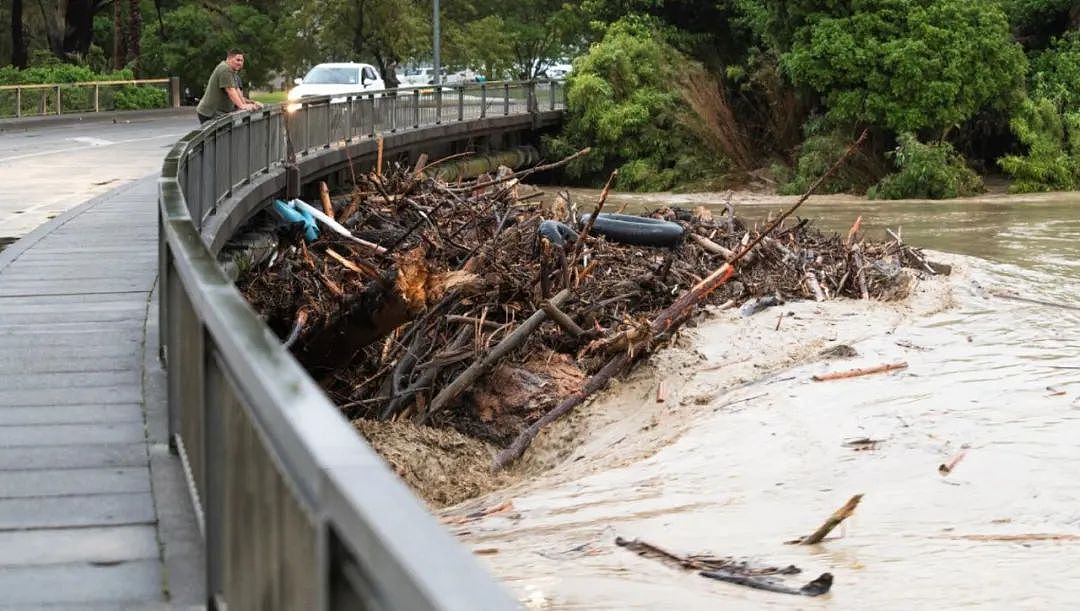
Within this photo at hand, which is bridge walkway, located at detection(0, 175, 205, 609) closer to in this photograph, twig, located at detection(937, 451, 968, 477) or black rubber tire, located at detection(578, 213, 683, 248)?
twig, located at detection(937, 451, 968, 477)

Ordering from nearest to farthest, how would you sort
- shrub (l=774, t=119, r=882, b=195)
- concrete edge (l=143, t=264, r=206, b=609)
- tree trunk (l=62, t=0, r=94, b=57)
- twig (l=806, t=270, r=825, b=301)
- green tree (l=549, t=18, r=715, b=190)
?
concrete edge (l=143, t=264, r=206, b=609) → twig (l=806, t=270, r=825, b=301) → shrub (l=774, t=119, r=882, b=195) → green tree (l=549, t=18, r=715, b=190) → tree trunk (l=62, t=0, r=94, b=57)

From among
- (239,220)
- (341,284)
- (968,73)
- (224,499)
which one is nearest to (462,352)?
(341,284)

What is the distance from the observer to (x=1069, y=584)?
739 cm

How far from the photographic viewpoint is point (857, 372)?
12.6 meters

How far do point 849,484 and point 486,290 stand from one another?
5283 millimetres

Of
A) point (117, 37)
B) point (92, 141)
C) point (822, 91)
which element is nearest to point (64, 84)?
point (92, 141)

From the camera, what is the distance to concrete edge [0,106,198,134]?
36.5 meters

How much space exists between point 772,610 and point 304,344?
238 inches

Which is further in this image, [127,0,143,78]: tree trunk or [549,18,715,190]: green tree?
[127,0,143,78]: tree trunk

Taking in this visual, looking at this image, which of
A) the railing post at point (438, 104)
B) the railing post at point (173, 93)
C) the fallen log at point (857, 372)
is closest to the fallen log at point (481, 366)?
the fallen log at point (857, 372)

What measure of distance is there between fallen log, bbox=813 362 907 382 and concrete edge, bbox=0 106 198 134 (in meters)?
26.8

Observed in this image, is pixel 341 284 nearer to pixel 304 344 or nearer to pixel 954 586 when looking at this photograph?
pixel 304 344

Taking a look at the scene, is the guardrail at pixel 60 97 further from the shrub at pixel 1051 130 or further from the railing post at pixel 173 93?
the shrub at pixel 1051 130

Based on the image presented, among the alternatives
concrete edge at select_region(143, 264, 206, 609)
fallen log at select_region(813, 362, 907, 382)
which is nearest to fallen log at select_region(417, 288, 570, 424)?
fallen log at select_region(813, 362, 907, 382)
